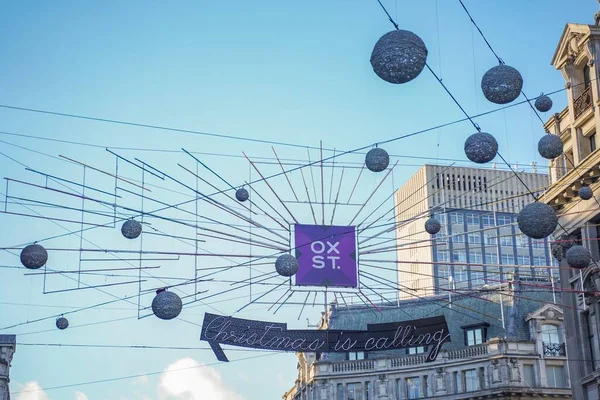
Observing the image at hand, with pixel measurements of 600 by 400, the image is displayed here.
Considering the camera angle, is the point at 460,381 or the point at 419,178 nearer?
the point at 460,381

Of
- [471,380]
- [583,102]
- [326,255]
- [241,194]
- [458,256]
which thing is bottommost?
[471,380]

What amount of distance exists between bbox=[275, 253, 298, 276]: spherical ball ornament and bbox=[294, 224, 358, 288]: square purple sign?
16.2 ft

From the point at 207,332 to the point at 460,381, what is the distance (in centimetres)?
3116

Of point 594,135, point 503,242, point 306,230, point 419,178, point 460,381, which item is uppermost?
point 419,178

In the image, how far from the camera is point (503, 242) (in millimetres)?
154500

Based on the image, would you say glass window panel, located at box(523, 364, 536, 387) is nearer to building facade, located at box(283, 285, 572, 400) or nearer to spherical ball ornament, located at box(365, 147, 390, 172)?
building facade, located at box(283, 285, 572, 400)

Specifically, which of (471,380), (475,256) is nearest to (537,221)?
(471,380)

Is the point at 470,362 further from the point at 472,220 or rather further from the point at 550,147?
the point at 472,220

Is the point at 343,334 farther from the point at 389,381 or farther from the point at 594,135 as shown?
the point at 389,381

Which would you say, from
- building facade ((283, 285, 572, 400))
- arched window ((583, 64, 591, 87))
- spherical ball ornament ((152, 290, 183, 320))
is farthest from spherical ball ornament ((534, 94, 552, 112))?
building facade ((283, 285, 572, 400))

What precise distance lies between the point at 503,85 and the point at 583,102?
22895 mm

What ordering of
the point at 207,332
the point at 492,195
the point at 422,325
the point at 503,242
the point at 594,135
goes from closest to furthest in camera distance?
the point at 207,332 → the point at 594,135 → the point at 422,325 → the point at 503,242 → the point at 492,195

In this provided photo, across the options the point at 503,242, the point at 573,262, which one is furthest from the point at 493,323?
the point at 503,242

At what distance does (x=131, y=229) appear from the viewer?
30.9 metres
